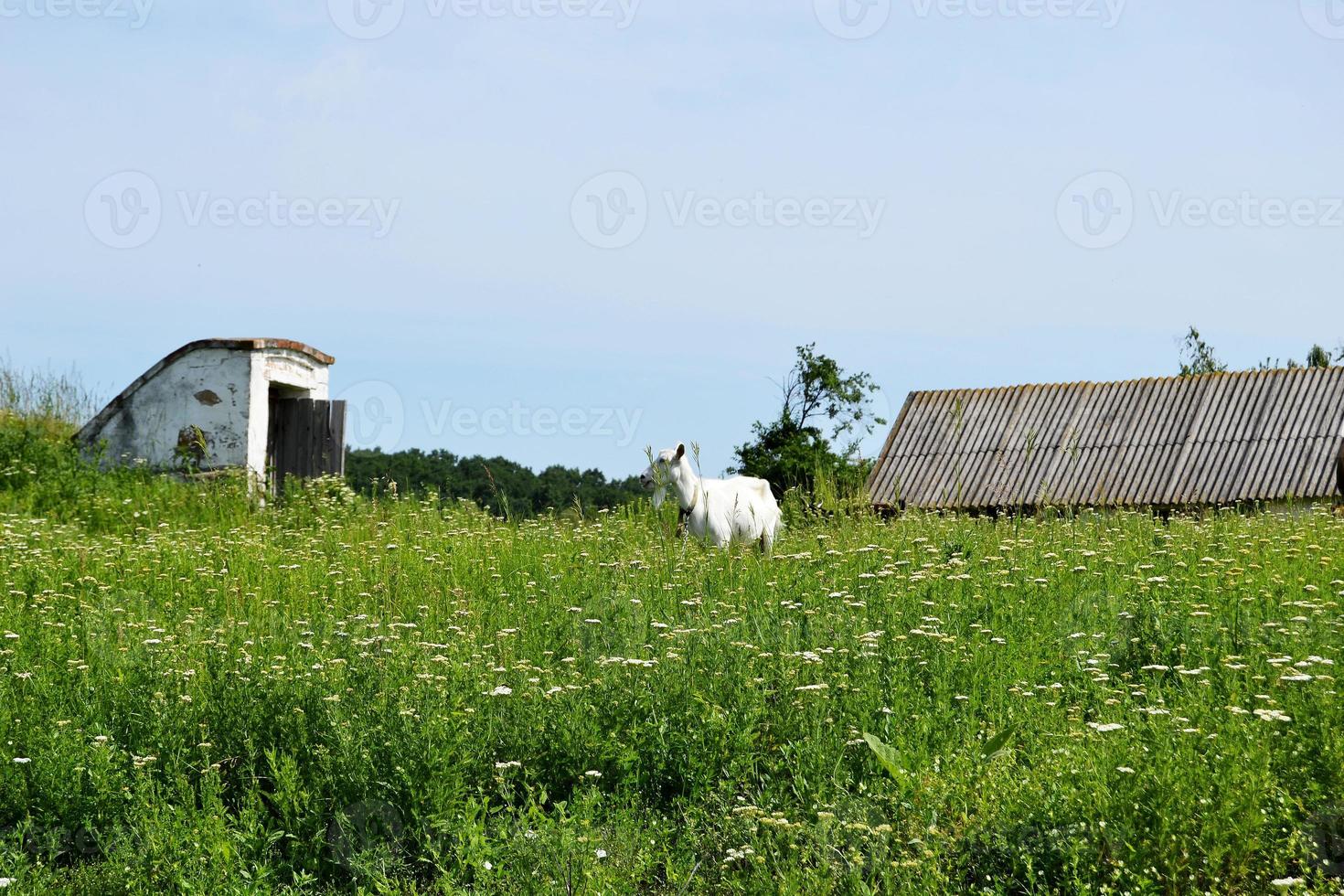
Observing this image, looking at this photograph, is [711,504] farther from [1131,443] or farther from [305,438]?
[1131,443]

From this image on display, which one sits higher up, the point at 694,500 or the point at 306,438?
the point at 306,438

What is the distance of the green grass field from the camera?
456 centimetres

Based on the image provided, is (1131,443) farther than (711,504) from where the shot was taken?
Yes

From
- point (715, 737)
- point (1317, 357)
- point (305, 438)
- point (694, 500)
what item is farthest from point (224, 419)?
point (1317, 357)

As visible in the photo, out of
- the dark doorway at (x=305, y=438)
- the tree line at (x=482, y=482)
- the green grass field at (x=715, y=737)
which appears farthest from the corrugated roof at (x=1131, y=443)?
the green grass field at (x=715, y=737)

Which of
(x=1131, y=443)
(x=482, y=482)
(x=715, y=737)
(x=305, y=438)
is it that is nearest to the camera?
(x=715, y=737)

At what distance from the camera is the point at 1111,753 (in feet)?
15.9

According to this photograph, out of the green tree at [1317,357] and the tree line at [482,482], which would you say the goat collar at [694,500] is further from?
the green tree at [1317,357]

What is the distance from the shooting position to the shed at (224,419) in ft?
57.9

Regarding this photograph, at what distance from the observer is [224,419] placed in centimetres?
1773

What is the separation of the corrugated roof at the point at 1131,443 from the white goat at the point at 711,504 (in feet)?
31.8

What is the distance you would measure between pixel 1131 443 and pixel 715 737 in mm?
20717

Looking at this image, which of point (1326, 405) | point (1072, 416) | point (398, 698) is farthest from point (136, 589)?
point (1326, 405)

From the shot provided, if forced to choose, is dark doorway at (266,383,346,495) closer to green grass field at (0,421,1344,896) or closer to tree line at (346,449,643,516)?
tree line at (346,449,643,516)
